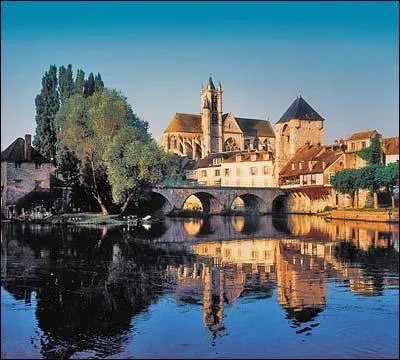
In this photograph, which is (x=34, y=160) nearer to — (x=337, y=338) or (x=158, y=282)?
(x=158, y=282)

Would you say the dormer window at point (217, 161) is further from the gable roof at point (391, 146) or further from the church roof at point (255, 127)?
the gable roof at point (391, 146)

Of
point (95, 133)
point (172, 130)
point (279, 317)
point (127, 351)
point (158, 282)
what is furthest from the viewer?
point (172, 130)

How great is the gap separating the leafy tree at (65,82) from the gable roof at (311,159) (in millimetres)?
25641

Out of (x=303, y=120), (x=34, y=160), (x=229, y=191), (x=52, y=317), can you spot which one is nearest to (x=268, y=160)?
(x=303, y=120)

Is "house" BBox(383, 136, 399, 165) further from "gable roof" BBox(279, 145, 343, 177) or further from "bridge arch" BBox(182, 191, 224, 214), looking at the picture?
"bridge arch" BBox(182, 191, 224, 214)

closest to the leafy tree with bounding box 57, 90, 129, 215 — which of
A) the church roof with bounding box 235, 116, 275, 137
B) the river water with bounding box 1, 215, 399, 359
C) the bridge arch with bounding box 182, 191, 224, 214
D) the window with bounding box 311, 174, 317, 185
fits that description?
the river water with bounding box 1, 215, 399, 359

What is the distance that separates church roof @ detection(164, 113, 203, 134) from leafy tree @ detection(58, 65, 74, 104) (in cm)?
4348

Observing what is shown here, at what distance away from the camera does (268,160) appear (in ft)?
225

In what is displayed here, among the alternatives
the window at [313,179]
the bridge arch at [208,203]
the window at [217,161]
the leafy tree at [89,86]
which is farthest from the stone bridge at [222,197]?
the leafy tree at [89,86]

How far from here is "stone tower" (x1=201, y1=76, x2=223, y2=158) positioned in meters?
91.1

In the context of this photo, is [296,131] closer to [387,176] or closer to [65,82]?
[387,176]

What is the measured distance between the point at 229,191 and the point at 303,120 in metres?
14.5

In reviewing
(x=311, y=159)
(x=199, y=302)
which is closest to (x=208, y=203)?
(x=311, y=159)

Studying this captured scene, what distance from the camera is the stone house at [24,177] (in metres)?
42.0
